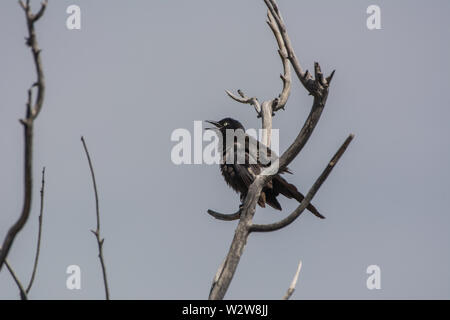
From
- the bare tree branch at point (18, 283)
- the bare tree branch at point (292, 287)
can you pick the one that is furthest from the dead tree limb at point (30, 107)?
the bare tree branch at point (292, 287)

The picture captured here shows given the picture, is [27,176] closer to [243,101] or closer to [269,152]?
[269,152]

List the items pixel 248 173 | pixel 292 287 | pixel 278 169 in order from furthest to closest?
pixel 248 173
pixel 278 169
pixel 292 287

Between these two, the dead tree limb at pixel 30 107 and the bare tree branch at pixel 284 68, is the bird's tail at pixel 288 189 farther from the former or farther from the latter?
the dead tree limb at pixel 30 107

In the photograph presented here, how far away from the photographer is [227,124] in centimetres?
808

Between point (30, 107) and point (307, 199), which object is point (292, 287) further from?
point (30, 107)

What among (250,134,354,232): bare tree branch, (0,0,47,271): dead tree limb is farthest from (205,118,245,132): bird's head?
(0,0,47,271): dead tree limb

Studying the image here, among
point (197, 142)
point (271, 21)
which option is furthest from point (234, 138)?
point (271, 21)

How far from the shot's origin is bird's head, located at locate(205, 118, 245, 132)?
8.05 m

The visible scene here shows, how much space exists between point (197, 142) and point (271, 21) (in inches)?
108

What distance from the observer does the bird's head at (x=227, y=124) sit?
26.4 ft

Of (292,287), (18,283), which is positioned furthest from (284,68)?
(18,283)

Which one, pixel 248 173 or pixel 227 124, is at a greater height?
pixel 227 124

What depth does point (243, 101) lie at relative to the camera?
6.46 meters
